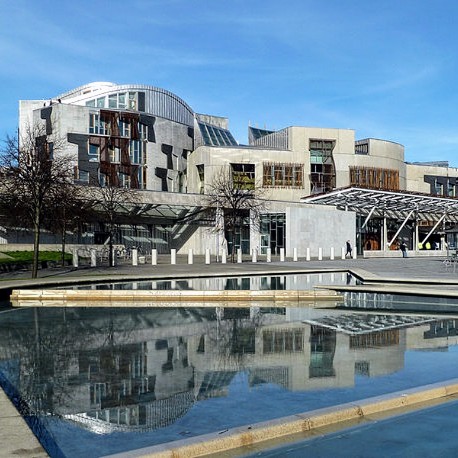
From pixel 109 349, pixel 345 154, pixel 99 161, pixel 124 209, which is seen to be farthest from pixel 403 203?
pixel 109 349

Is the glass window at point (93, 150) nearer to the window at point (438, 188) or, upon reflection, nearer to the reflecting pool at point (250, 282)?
the reflecting pool at point (250, 282)

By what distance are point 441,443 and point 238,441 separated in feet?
5.69

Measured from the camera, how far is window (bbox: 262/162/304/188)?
2311 inches

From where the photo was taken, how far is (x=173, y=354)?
8867 millimetres

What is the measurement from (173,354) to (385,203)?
4730 centimetres

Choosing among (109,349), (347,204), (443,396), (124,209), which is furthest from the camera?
(347,204)

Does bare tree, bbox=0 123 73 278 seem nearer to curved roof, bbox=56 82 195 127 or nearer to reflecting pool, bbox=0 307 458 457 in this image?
reflecting pool, bbox=0 307 458 457

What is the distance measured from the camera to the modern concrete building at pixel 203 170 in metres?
50.4

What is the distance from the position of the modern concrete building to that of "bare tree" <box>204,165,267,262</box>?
1.47ft

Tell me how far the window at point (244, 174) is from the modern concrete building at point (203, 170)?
107 millimetres

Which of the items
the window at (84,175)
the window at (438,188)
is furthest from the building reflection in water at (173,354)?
the window at (438,188)

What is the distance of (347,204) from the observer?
174ft

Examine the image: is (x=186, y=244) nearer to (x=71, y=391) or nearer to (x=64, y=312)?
(x=64, y=312)

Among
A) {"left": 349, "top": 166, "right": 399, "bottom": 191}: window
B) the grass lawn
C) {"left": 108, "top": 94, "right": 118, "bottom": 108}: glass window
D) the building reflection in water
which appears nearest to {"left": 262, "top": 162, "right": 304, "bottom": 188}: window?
{"left": 349, "top": 166, "right": 399, "bottom": 191}: window
